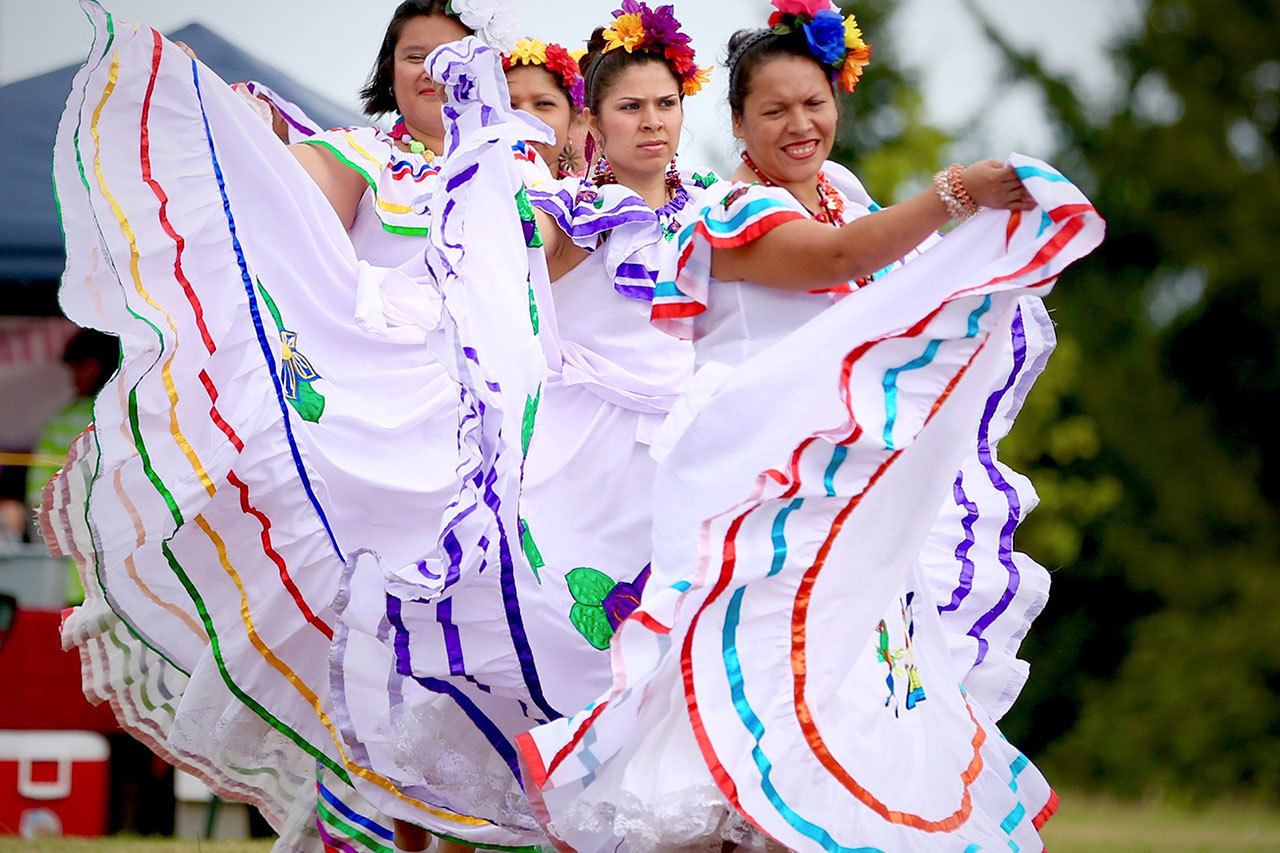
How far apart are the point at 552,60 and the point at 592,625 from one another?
4.30 ft

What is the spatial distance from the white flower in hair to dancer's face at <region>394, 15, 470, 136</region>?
33 cm

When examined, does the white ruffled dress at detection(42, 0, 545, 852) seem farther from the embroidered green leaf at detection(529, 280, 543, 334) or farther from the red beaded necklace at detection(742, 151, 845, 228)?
the red beaded necklace at detection(742, 151, 845, 228)

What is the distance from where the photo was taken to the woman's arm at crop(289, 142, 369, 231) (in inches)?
130

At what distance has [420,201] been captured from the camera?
10.3ft

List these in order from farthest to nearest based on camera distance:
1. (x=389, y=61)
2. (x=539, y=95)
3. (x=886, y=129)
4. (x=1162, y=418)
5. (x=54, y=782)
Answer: (x=1162, y=418) < (x=886, y=129) < (x=54, y=782) < (x=389, y=61) < (x=539, y=95)

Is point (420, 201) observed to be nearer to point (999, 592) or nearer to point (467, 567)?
point (467, 567)

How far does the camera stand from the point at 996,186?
2.36 m

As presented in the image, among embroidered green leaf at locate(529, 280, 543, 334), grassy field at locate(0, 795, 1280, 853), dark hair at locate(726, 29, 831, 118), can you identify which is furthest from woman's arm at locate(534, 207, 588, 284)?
grassy field at locate(0, 795, 1280, 853)

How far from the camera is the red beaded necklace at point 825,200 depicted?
2.79m

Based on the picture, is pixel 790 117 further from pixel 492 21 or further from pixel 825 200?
pixel 492 21

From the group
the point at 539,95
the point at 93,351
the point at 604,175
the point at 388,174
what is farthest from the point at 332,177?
the point at 93,351

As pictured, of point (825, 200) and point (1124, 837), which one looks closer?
point (825, 200)

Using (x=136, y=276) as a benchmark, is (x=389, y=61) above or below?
above

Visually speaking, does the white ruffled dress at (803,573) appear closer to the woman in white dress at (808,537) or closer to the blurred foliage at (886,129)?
the woman in white dress at (808,537)
